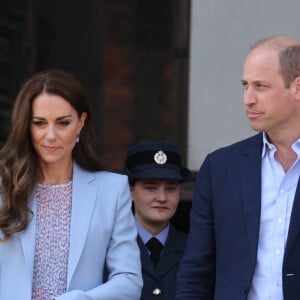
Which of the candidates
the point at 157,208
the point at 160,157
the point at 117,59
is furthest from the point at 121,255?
the point at 117,59

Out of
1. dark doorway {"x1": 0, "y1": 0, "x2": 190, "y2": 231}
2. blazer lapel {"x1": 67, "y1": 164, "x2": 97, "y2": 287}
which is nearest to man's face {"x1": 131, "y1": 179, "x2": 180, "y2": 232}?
dark doorway {"x1": 0, "y1": 0, "x2": 190, "y2": 231}

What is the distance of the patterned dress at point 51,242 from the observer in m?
4.34

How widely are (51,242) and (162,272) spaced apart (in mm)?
842

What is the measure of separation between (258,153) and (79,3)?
6.45 ft

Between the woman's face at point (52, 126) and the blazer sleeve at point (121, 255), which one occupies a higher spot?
the woman's face at point (52, 126)

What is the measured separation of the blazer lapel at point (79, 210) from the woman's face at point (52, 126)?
133 mm

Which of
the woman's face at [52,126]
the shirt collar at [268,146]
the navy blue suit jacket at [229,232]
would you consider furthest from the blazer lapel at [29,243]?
the shirt collar at [268,146]

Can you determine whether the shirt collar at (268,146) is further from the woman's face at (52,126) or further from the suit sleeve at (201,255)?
the woman's face at (52,126)

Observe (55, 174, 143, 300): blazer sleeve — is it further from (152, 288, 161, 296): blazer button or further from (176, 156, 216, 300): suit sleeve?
(152, 288, 161, 296): blazer button

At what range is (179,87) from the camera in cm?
582

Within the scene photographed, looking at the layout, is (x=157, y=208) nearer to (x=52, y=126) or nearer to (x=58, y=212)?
(x=58, y=212)

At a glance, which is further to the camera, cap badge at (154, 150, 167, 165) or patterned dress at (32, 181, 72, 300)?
cap badge at (154, 150, 167, 165)

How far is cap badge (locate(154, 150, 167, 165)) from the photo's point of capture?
17.3 feet

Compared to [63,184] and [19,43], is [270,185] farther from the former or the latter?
[19,43]
